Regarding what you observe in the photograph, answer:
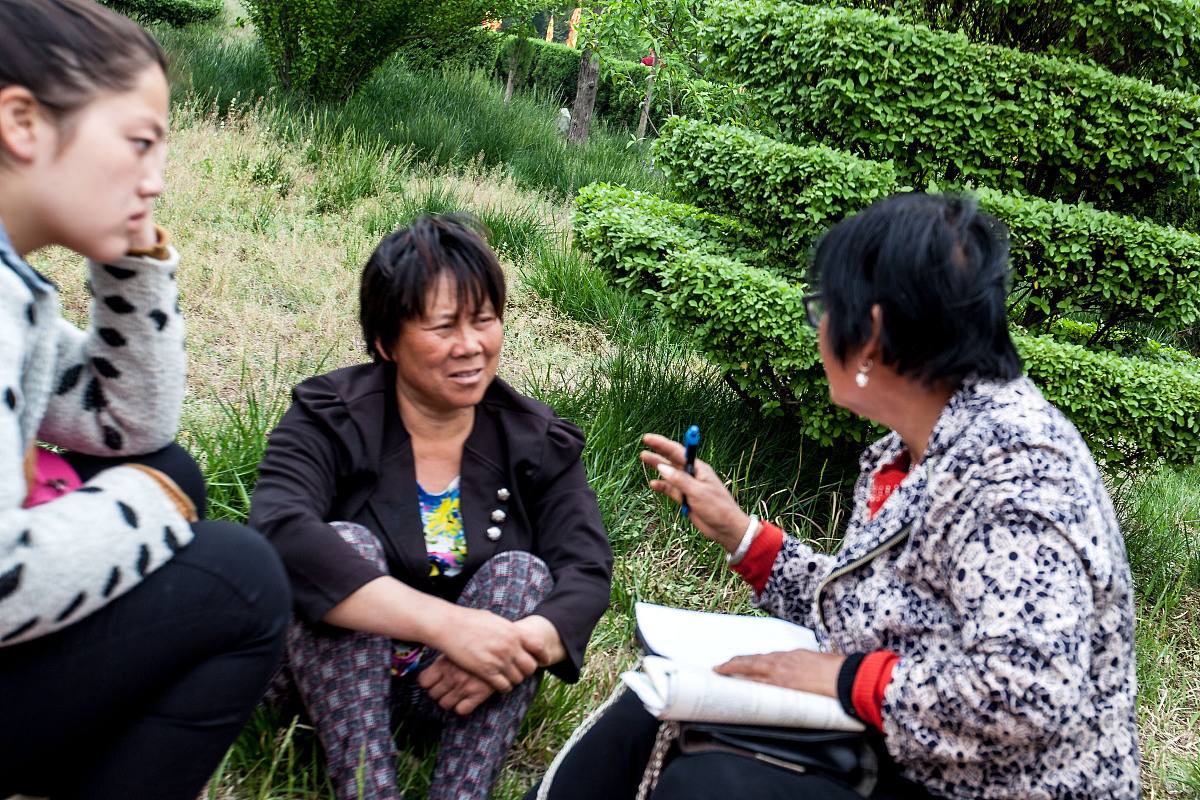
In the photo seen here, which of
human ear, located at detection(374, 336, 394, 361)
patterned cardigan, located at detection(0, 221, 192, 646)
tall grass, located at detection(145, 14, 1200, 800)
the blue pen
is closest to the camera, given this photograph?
patterned cardigan, located at detection(0, 221, 192, 646)

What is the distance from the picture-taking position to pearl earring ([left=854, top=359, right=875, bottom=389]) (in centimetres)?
189

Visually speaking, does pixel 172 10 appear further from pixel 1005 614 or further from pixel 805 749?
pixel 1005 614

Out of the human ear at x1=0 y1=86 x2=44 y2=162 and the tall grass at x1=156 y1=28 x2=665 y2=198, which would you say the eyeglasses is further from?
the tall grass at x1=156 y1=28 x2=665 y2=198

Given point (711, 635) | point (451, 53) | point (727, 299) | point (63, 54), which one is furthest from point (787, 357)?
point (451, 53)

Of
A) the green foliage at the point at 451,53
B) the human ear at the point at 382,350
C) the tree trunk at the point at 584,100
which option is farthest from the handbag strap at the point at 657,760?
the green foliage at the point at 451,53

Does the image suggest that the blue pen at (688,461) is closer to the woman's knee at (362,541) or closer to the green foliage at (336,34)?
the woman's knee at (362,541)

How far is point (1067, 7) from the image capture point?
3.69 meters

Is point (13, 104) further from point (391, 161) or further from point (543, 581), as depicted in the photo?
point (391, 161)

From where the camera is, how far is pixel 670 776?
1693 millimetres

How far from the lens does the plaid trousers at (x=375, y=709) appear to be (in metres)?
1.91

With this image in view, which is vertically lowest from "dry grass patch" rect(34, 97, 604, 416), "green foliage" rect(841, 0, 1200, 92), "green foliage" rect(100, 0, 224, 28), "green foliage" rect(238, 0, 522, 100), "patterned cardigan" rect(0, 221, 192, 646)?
"green foliage" rect(100, 0, 224, 28)

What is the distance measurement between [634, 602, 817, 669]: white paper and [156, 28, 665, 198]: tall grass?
582 cm

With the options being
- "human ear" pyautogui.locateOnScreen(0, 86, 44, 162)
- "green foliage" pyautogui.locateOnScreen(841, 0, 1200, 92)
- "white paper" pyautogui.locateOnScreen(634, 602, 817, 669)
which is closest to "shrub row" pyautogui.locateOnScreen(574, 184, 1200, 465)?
"green foliage" pyautogui.locateOnScreen(841, 0, 1200, 92)

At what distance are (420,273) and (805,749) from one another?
4.22 feet
